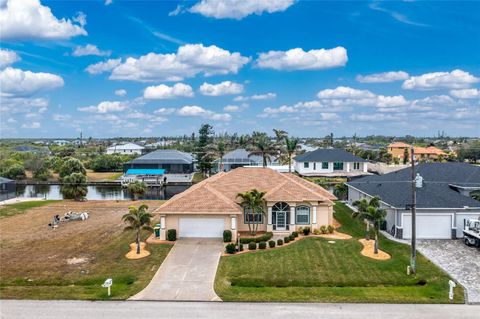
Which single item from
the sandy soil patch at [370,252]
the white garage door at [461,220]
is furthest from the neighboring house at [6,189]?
the white garage door at [461,220]

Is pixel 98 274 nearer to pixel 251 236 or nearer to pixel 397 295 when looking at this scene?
pixel 251 236

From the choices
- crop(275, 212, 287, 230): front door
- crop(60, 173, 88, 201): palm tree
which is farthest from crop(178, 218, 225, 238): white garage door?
crop(60, 173, 88, 201): palm tree

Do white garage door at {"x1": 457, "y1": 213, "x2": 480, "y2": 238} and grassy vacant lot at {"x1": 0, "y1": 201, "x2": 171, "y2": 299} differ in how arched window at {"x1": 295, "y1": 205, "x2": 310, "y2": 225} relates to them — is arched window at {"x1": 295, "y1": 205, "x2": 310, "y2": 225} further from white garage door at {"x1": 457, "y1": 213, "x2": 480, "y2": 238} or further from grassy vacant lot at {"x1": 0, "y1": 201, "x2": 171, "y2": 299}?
white garage door at {"x1": 457, "y1": 213, "x2": 480, "y2": 238}

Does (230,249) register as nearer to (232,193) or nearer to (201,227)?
(201,227)

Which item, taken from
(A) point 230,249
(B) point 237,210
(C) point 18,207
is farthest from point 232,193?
(C) point 18,207

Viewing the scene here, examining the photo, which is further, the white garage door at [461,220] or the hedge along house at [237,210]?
the hedge along house at [237,210]

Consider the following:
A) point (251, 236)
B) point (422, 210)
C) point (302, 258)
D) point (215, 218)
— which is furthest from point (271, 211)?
point (422, 210)

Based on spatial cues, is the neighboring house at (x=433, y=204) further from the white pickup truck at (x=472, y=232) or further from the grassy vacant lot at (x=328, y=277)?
the grassy vacant lot at (x=328, y=277)
